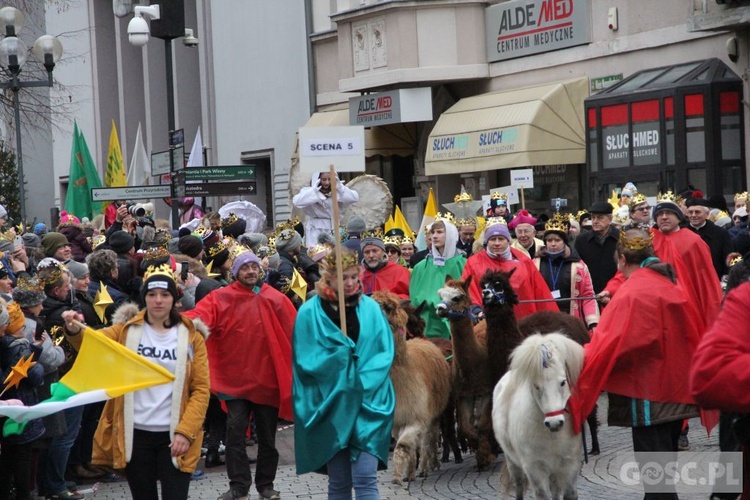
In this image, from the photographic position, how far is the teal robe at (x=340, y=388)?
25.3 feet

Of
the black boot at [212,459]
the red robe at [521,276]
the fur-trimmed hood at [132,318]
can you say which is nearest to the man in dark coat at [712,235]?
the red robe at [521,276]

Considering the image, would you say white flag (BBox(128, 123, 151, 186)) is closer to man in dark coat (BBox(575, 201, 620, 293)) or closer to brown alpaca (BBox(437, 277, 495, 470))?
man in dark coat (BBox(575, 201, 620, 293))

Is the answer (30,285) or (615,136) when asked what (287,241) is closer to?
(30,285)

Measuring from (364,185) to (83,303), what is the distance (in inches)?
401

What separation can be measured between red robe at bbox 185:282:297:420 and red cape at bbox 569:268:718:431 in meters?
3.05

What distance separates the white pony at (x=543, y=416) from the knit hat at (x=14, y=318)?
319 cm

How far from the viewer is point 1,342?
8.77 m

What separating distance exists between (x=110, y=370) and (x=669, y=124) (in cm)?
1596

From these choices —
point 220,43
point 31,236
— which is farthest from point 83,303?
point 220,43

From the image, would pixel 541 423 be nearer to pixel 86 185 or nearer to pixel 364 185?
pixel 364 185

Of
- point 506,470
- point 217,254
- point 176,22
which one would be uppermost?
point 176,22

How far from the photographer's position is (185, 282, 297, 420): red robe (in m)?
9.90

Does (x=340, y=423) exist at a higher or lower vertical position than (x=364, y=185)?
lower

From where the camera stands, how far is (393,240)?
591 inches
